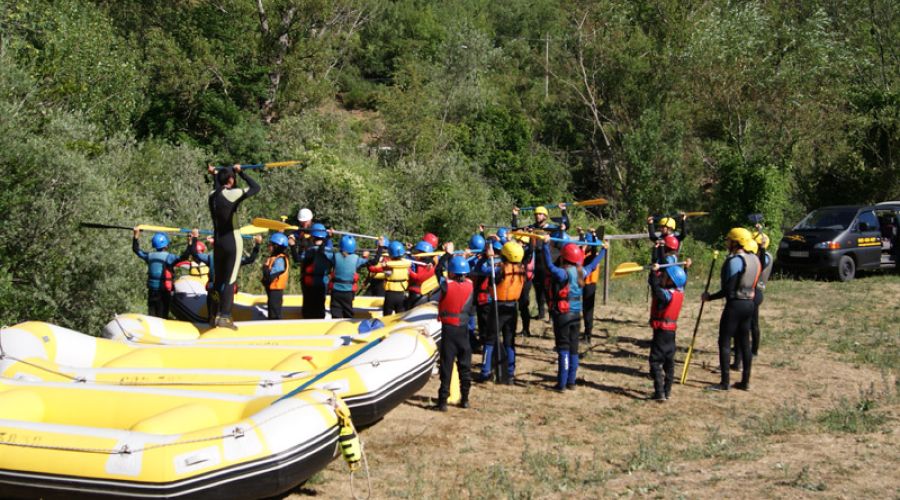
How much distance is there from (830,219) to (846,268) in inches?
Result: 52.6

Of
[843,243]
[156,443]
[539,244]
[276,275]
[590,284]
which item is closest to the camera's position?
[156,443]

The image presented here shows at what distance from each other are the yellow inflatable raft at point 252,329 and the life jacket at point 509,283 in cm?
85

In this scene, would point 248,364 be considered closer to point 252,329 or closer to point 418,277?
point 252,329

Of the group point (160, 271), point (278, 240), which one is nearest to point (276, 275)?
point (278, 240)

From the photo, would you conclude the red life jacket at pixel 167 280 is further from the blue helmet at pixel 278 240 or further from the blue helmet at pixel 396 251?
the blue helmet at pixel 396 251

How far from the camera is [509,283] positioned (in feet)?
34.8

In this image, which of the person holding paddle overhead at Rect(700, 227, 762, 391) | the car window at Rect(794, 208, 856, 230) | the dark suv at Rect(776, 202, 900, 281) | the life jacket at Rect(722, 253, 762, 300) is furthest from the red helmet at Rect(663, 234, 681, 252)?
the car window at Rect(794, 208, 856, 230)

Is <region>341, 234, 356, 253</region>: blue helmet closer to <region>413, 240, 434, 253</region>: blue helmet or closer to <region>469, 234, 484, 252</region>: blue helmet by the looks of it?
<region>413, 240, 434, 253</region>: blue helmet

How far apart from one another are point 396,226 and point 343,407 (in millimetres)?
14369

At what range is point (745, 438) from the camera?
8430mm

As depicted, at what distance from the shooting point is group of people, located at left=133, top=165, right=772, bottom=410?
31.9 ft

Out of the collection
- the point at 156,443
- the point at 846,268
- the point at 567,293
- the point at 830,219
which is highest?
the point at 830,219

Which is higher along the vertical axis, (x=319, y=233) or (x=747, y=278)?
(x=319, y=233)

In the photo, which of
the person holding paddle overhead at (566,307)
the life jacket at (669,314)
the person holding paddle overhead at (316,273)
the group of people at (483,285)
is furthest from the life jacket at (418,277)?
the life jacket at (669,314)
